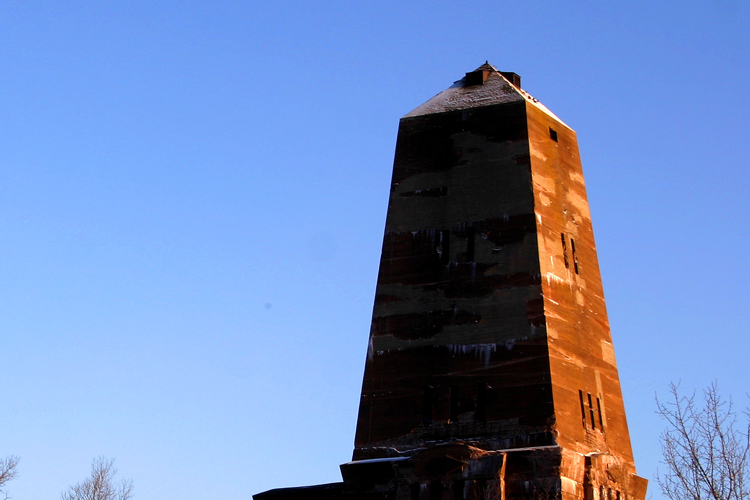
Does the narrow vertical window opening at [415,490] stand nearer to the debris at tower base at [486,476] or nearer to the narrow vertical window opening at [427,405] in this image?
the debris at tower base at [486,476]

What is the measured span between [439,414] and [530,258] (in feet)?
17.7

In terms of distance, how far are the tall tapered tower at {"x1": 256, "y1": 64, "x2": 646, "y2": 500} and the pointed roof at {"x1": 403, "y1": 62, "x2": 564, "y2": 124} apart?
0.08m

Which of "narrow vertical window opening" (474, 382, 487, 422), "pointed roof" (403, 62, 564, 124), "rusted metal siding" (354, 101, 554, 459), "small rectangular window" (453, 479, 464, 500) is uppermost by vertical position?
"pointed roof" (403, 62, 564, 124)

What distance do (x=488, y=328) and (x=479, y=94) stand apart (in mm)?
8741

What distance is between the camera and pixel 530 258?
36062mm

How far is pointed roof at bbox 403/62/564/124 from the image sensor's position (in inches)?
1560

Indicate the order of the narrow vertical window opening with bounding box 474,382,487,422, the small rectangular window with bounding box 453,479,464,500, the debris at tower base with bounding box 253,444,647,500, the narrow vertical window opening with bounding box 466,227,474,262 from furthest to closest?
the narrow vertical window opening with bounding box 466,227,474,262, the narrow vertical window opening with bounding box 474,382,487,422, the small rectangular window with bounding box 453,479,464,500, the debris at tower base with bounding box 253,444,647,500

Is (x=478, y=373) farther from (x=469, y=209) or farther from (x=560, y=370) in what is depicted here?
(x=469, y=209)

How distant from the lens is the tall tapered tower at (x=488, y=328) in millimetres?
33531

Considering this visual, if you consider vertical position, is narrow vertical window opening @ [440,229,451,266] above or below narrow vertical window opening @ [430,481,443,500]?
above

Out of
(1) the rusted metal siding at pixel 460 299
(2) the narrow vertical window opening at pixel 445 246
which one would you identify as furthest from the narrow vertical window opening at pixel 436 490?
(2) the narrow vertical window opening at pixel 445 246

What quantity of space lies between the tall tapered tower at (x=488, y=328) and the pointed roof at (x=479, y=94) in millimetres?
76

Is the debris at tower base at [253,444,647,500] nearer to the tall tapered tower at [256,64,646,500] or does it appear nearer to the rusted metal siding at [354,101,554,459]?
the tall tapered tower at [256,64,646,500]

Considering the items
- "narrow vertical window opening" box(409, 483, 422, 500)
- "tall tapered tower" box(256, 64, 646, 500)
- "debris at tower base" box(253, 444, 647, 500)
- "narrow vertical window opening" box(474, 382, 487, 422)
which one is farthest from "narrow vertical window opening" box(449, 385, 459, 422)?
"narrow vertical window opening" box(409, 483, 422, 500)
